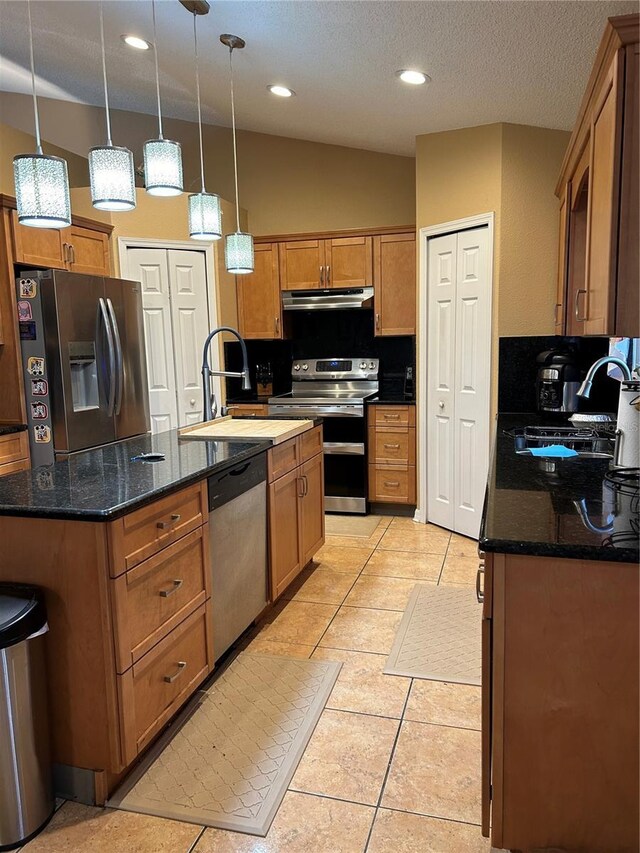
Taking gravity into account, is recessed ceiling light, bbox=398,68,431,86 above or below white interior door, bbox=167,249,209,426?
above

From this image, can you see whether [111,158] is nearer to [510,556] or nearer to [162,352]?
[510,556]

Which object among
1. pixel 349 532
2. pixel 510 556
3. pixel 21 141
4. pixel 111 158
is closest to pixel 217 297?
pixel 21 141

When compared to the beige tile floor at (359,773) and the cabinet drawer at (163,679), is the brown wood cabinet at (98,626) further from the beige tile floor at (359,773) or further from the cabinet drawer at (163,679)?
the beige tile floor at (359,773)

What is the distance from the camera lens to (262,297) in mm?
5020

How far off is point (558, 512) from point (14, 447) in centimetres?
317

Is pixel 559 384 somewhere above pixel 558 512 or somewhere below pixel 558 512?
above

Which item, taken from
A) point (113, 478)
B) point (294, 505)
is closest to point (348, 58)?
point (294, 505)

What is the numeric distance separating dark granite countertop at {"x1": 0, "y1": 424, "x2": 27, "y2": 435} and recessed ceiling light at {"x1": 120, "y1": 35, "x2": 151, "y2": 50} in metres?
2.24

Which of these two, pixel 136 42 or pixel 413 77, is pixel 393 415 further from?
pixel 136 42

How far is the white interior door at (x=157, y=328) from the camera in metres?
4.57

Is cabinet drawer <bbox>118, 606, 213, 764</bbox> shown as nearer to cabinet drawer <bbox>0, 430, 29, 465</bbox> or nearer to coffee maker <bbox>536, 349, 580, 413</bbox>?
cabinet drawer <bbox>0, 430, 29, 465</bbox>

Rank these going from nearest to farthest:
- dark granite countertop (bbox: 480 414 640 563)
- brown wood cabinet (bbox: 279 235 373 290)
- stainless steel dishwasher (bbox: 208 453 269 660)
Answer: dark granite countertop (bbox: 480 414 640 563)
stainless steel dishwasher (bbox: 208 453 269 660)
brown wood cabinet (bbox: 279 235 373 290)

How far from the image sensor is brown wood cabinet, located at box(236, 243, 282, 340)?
4.98 m

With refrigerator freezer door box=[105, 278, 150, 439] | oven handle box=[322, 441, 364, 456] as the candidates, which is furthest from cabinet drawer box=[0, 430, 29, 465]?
oven handle box=[322, 441, 364, 456]
